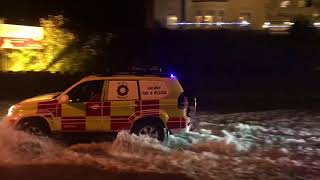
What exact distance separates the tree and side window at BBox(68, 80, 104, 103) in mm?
16328

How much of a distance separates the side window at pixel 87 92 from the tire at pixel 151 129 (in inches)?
38.8

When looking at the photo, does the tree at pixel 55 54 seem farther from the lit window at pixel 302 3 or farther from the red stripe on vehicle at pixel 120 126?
the lit window at pixel 302 3

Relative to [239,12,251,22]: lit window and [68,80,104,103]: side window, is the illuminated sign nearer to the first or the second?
[68,80,104,103]: side window

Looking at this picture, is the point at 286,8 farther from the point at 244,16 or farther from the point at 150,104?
the point at 150,104

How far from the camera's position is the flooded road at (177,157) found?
410 inches

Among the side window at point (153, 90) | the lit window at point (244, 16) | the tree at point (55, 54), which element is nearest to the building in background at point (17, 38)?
the tree at point (55, 54)

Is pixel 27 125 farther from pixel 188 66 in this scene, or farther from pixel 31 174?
pixel 188 66

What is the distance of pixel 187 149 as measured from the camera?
42.8 ft

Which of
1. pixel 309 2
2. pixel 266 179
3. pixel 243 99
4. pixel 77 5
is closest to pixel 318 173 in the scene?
pixel 266 179

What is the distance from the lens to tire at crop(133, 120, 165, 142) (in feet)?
44.0

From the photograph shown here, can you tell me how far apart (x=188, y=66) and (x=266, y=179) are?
21.1 meters

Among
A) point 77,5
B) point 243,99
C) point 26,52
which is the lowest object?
point 243,99

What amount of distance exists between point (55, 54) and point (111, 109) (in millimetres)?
17036

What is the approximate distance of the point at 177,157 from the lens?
1195 cm
